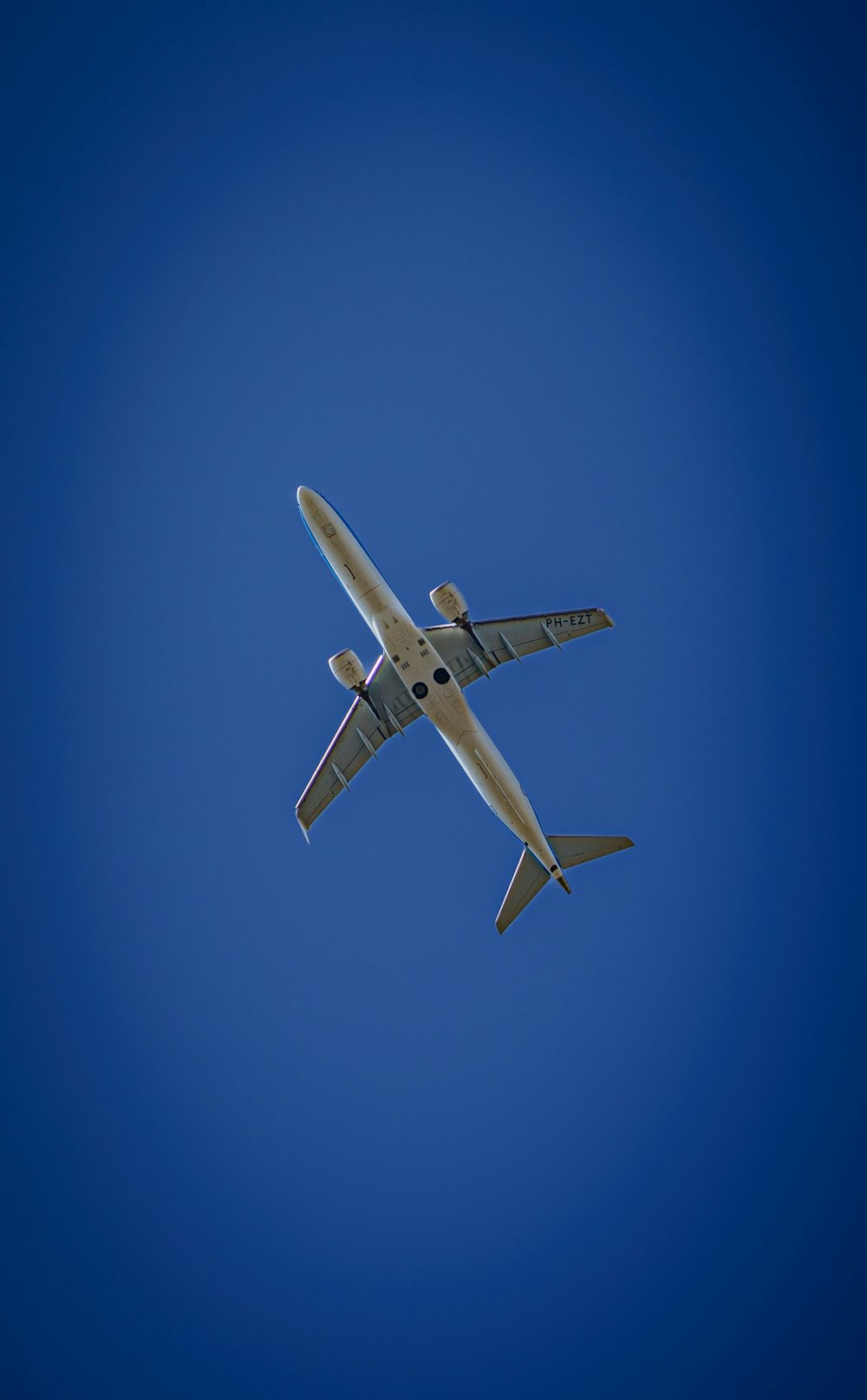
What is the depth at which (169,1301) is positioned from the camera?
77938 mm

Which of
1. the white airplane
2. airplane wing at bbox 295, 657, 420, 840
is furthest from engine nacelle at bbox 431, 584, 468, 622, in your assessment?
airplane wing at bbox 295, 657, 420, 840

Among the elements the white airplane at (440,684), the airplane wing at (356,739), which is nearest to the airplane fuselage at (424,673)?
the white airplane at (440,684)

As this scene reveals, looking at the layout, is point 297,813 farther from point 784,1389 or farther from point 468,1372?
point 784,1389

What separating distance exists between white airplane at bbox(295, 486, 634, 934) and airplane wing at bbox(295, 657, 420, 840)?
41 mm

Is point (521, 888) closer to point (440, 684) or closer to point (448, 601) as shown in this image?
point (440, 684)

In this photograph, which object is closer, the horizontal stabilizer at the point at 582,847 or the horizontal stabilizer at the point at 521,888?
the horizontal stabilizer at the point at 582,847

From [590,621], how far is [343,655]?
438 inches

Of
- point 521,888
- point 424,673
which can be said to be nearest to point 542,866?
point 521,888

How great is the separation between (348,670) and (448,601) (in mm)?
5383

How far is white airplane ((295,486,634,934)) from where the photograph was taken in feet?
120

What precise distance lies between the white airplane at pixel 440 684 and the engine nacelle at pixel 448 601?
1.5 inches

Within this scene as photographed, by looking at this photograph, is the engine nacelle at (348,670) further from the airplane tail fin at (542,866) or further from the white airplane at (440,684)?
the airplane tail fin at (542,866)

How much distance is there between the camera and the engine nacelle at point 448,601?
38.5 m

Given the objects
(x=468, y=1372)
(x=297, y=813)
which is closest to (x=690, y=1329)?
(x=468, y=1372)
